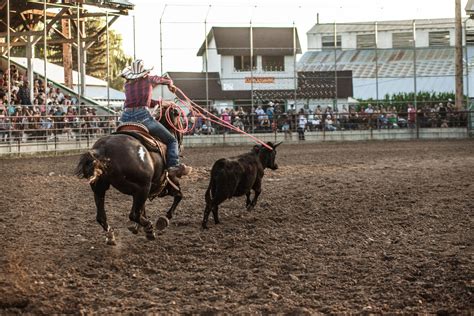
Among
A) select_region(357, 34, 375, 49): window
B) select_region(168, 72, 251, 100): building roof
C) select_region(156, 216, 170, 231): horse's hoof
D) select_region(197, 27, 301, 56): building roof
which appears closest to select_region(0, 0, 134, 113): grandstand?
select_region(168, 72, 251, 100): building roof

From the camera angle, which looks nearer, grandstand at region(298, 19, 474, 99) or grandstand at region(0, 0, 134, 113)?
grandstand at region(0, 0, 134, 113)

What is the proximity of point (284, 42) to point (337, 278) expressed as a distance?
35052mm

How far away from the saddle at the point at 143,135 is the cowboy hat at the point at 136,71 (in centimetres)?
54

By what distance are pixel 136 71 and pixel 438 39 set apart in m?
38.2

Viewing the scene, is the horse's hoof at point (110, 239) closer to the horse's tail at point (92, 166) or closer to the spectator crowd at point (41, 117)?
the horse's tail at point (92, 166)

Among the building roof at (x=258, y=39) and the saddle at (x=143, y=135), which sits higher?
the building roof at (x=258, y=39)

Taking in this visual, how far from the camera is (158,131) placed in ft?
25.4

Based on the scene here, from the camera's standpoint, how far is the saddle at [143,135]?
23.7 feet

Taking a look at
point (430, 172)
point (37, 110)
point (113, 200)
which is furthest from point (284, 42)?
point (113, 200)

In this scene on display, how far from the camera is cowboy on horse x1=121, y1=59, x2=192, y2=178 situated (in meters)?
7.72

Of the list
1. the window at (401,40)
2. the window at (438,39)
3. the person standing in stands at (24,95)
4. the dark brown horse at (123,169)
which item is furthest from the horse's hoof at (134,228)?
the window at (438,39)

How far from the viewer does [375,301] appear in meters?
4.79

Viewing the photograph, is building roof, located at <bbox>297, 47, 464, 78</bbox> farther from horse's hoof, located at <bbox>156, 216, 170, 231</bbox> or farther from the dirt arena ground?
horse's hoof, located at <bbox>156, 216, 170, 231</bbox>

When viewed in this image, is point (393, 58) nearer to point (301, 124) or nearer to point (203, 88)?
point (203, 88)
